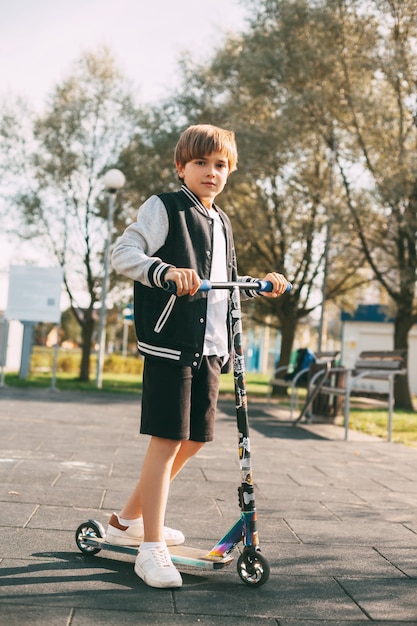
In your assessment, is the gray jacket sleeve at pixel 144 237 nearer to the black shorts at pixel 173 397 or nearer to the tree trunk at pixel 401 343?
the black shorts at pixel 173 397

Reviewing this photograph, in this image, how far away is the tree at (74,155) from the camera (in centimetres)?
2473

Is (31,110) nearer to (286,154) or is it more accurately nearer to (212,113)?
(212,113)

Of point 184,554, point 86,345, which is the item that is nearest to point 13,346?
point 86,345

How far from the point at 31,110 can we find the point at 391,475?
20781 mm

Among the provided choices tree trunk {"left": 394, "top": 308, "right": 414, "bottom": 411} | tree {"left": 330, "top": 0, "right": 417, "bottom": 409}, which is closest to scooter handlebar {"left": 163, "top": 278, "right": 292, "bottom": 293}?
tree {"left": 330, "top": 0, "right": 417, "bottom": 409}

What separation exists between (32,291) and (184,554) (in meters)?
14.2

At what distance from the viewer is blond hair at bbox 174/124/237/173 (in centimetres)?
→ 336

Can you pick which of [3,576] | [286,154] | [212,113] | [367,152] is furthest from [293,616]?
[212,113]

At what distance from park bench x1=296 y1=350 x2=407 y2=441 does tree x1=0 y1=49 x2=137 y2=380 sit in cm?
1415

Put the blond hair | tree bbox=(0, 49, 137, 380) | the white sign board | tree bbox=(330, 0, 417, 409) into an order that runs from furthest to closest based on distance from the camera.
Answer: tree bbox=(0, 49, 137, 380), tree bbox=(330, 0, 417, 409), the white sign board, the blond hair

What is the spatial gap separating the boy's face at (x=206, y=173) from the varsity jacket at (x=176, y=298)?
0.21 feet

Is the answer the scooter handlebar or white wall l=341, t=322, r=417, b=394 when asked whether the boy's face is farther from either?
white wall l=341, t=322, r=417, b=394

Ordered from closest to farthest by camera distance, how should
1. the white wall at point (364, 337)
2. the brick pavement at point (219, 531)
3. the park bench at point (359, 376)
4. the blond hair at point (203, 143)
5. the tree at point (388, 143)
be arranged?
the brick pavement at point (219, 531) < the blond hair at point (203, 143) < the park bench at point (359, 376) < the tree at point (388, 143) < the white wall at point (364, 337)

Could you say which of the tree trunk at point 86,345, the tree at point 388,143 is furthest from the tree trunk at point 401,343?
the tree trunk at point 86,345
